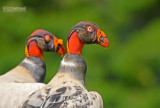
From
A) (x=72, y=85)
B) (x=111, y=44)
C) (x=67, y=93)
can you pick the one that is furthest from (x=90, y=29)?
(x=111, y=44)

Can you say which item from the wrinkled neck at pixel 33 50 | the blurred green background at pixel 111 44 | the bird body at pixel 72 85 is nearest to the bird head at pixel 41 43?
the wrinkled neck at pixel 33 50

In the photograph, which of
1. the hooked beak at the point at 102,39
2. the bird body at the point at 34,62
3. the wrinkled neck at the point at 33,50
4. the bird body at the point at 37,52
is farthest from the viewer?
the wrinkled neck at the point at 33,50

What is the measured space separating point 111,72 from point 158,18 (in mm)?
2385

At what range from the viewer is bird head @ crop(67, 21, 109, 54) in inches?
191

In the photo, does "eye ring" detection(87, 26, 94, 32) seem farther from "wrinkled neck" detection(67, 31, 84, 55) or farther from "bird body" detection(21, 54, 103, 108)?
"bird body" detection(21, 54, 103, 108)

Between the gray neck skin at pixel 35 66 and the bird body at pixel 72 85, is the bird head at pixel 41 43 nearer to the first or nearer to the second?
Answer: the gray neck skin at pixel 35 66

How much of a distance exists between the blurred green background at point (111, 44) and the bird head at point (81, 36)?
20.9ft

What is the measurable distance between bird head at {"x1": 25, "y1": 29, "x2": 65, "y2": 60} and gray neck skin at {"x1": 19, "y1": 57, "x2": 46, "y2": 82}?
78mm

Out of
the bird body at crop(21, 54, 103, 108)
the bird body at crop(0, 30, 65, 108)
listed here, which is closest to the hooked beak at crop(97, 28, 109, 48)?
the bird body at crop(21, 54, 103, 108)

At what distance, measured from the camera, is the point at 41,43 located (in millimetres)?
6242

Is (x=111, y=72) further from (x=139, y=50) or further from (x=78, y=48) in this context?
(x=78, y=48)

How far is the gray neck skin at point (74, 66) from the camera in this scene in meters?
4.82

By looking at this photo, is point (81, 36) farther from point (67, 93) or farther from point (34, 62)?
point (34, 62)

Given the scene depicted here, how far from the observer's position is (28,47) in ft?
20.6
